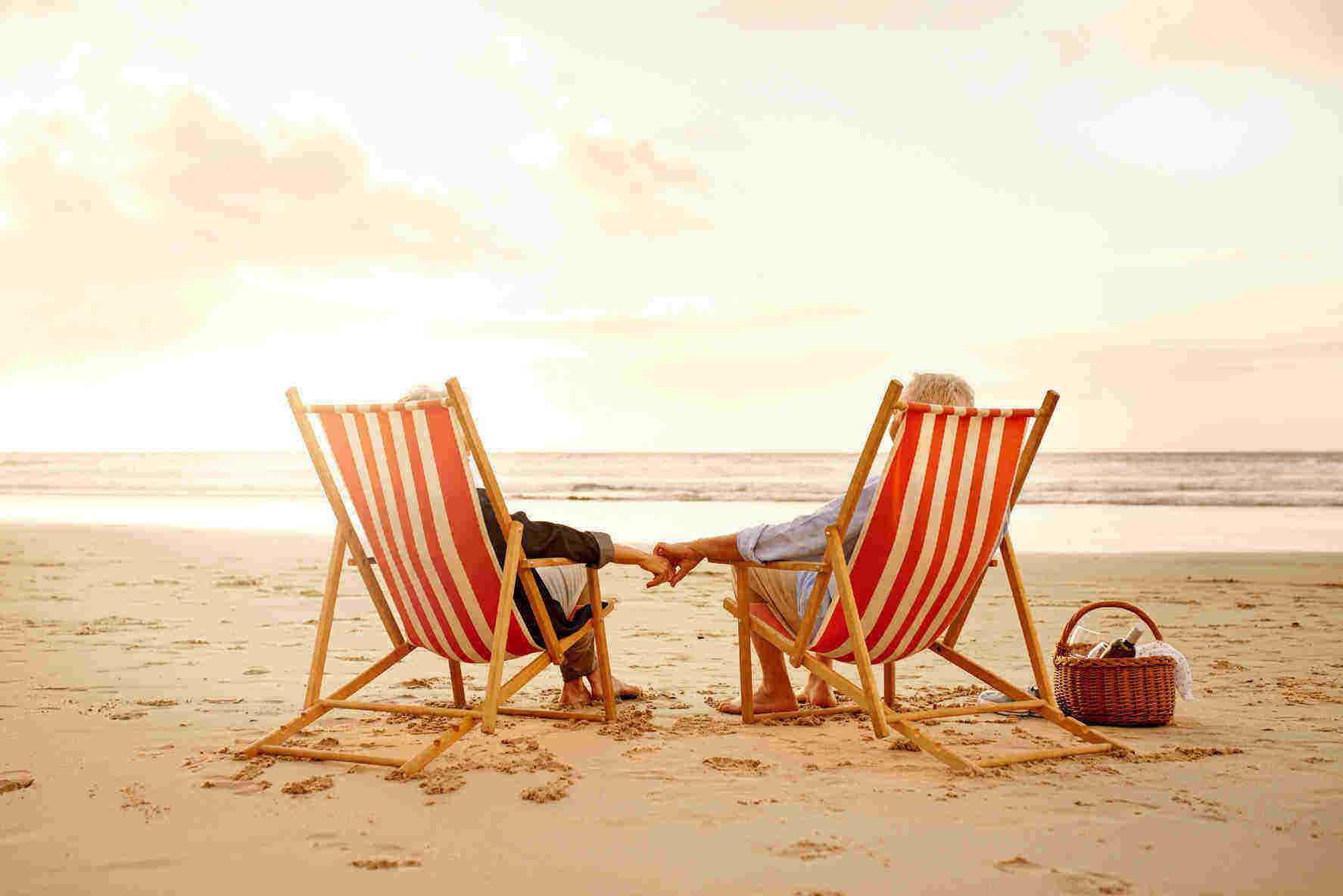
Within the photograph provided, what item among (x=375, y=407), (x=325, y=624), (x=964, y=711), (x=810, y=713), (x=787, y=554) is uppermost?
(x=375, y=407)

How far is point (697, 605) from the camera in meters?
6.58

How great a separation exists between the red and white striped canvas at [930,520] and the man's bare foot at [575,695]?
1.08 metres

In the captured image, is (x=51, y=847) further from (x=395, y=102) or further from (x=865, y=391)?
(x=865, y=391)

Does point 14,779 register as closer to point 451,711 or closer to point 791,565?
point 451,711

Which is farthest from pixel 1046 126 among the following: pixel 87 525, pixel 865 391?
pixel 865 391

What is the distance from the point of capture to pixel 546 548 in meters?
3.15

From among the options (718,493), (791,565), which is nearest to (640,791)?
(791,565)

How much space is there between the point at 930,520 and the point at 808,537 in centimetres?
39

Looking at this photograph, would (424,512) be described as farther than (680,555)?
No

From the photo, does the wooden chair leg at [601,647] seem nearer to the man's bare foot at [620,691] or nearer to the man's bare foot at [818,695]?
the man's bare foot at [620,691]

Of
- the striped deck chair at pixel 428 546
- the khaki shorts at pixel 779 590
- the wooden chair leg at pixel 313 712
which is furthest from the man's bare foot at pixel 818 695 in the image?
the wooden chair leg at pixel 313 712

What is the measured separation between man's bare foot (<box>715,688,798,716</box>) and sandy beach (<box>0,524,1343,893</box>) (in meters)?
0.08

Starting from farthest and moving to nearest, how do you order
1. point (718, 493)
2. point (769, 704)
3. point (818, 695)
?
point (718, 493)
point (818, 695)
point (769, 704)

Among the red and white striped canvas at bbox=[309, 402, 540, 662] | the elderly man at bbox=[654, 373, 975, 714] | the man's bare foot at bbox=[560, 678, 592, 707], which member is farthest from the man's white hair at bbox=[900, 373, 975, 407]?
the man's bare foot at bbox=[560, 678, 592, 707]
